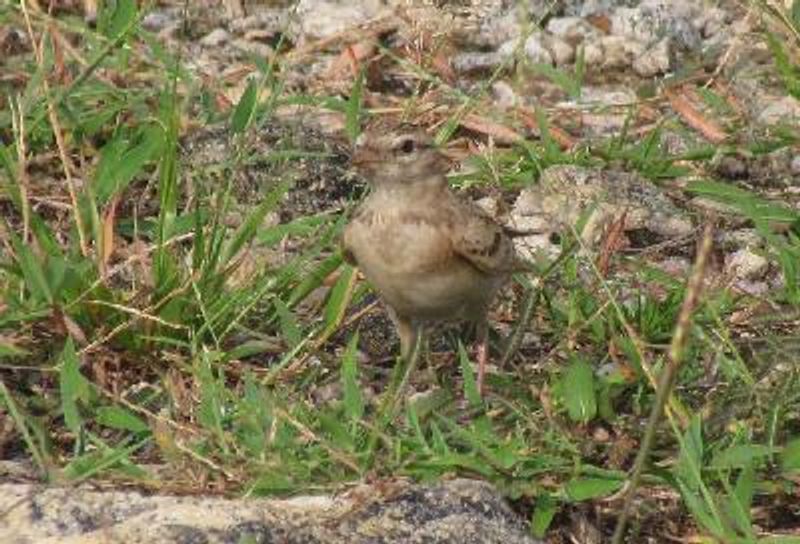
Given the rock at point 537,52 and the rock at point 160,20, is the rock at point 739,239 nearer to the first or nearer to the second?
the rock at point 537,52

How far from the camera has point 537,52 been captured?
26.7 feet

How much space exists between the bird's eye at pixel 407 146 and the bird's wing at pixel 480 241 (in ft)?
0.70

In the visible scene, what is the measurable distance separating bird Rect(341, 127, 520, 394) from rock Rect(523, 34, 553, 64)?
84.5 inches

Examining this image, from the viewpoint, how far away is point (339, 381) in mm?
5785

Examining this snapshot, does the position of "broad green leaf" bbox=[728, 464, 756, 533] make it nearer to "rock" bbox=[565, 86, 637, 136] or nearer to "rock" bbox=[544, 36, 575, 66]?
"rock" bbox=[565, 86, 637, 136]

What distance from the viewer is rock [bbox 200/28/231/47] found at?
8117mm

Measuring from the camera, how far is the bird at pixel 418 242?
19.0 ft

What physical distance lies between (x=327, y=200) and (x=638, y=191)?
113 centimetres

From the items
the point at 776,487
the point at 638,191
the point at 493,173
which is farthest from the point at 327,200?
the point at 776,487

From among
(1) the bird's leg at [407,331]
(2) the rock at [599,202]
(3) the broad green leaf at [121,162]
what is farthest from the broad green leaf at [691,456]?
(3) the broad green leaf at [121,162]

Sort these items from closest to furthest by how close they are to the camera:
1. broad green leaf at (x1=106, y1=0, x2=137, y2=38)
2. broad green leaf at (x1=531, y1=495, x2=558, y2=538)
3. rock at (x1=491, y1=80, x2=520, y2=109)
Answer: broad green leaf at (x1=531, y1=495, x2=558, y2=538)
broad green leaf at (x1=106, y1=0, x2=137, y2=38)
rock at (x1=491, y1=80, x2=520, y2=109)

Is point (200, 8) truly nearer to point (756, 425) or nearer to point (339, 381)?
point (339, 381)

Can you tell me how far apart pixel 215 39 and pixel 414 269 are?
268 centimetres

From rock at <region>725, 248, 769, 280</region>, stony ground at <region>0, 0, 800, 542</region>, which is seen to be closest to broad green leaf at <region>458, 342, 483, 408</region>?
stony ground at <region>0, 0, 800, 542</region>
